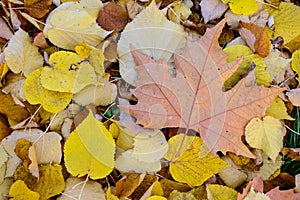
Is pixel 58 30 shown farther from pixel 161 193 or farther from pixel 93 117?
pixel 161 193

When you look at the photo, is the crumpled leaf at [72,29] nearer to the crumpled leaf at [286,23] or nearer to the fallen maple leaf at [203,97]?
the fallen maple leaf at [203,97]

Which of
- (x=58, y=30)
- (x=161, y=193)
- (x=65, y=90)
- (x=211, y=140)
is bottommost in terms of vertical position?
(x=161, y=193)

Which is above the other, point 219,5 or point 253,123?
point 219,5

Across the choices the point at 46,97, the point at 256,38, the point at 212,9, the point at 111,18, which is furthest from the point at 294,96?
the point at 46,97

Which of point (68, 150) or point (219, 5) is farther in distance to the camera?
point (219, 5)

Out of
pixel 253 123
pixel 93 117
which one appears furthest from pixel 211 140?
pixel 93 117

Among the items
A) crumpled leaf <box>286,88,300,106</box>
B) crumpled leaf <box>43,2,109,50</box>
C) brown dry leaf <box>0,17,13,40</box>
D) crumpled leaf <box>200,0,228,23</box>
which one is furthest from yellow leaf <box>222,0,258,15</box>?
brown dry leaf <box>0,17,13,40</box>

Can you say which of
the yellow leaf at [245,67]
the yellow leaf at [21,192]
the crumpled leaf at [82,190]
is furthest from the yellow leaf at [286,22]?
the yellow leaf at [21,192]
